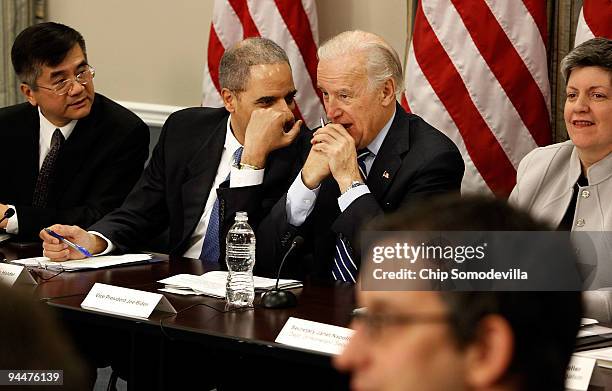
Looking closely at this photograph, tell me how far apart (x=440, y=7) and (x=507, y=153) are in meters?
0.68

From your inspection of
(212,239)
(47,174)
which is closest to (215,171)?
(212,239)

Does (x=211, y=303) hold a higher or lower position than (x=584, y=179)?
lower

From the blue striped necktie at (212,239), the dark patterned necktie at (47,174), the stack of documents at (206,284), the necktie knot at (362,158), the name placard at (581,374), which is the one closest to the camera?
the name placard at (581,374)

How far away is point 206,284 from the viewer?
9.88 feet

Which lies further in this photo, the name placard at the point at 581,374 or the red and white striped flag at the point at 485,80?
the red and white striped flag at the point at 485,80

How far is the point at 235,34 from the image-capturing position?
4.87m

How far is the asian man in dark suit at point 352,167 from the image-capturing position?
3262 mm

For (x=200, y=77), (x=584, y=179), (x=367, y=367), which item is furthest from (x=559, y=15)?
(x=367, y=367)

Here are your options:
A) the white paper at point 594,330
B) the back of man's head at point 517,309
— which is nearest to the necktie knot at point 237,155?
the white paper at point 594,330

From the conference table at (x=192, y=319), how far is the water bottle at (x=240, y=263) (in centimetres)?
4

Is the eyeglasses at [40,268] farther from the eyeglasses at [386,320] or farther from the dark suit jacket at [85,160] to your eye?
the eyeglasses at [386,320]

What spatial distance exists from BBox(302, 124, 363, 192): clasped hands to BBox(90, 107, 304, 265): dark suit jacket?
265 mm

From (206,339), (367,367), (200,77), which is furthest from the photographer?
(200,77)

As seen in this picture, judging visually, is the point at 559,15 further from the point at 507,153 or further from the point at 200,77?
the point at 200,77
